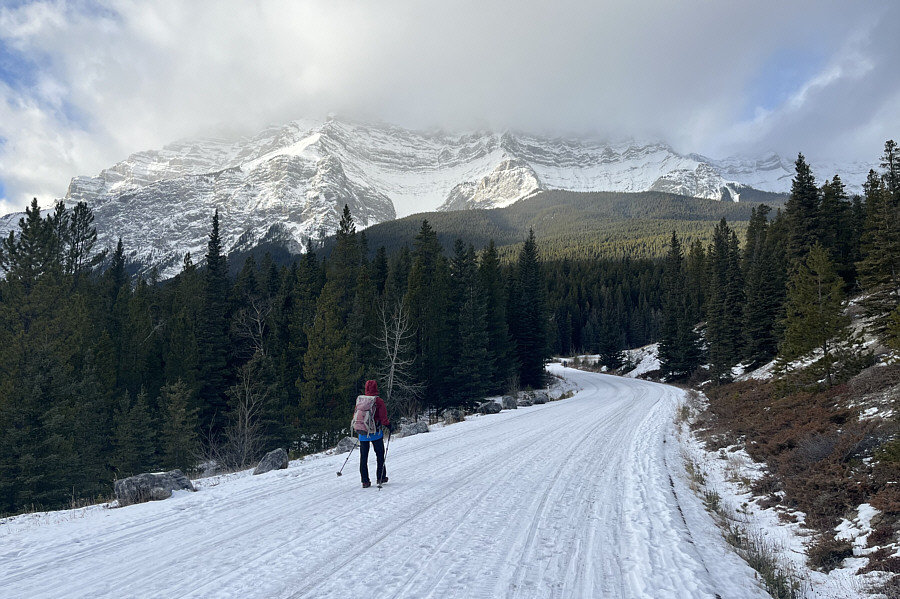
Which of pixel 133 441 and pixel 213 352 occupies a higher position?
pixel 213 352

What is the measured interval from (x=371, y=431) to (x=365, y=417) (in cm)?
28

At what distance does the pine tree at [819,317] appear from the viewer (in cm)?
1577

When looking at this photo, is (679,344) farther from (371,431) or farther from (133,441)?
(371,431)

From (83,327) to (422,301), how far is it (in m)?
23.0

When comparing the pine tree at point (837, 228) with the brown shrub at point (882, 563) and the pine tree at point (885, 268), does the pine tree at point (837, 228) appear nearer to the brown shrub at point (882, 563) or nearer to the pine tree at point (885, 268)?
the pine tree at point (885, 268)

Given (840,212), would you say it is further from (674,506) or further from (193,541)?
(193,541)

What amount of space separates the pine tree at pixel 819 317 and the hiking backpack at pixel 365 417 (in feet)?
50.3

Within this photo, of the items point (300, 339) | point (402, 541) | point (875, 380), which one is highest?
point (300, 339)

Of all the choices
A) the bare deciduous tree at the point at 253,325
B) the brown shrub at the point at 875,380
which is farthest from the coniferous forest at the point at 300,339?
the brown shrub at the point at 875,380

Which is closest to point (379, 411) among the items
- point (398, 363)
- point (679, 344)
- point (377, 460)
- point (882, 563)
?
point (377, 460)

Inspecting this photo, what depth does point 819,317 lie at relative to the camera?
16.1 metres

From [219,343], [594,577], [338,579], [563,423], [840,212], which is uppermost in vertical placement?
[840,212]

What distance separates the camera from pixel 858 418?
33.4ft

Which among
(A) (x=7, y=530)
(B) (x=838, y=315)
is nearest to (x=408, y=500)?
(A) (x=7, y=530)
